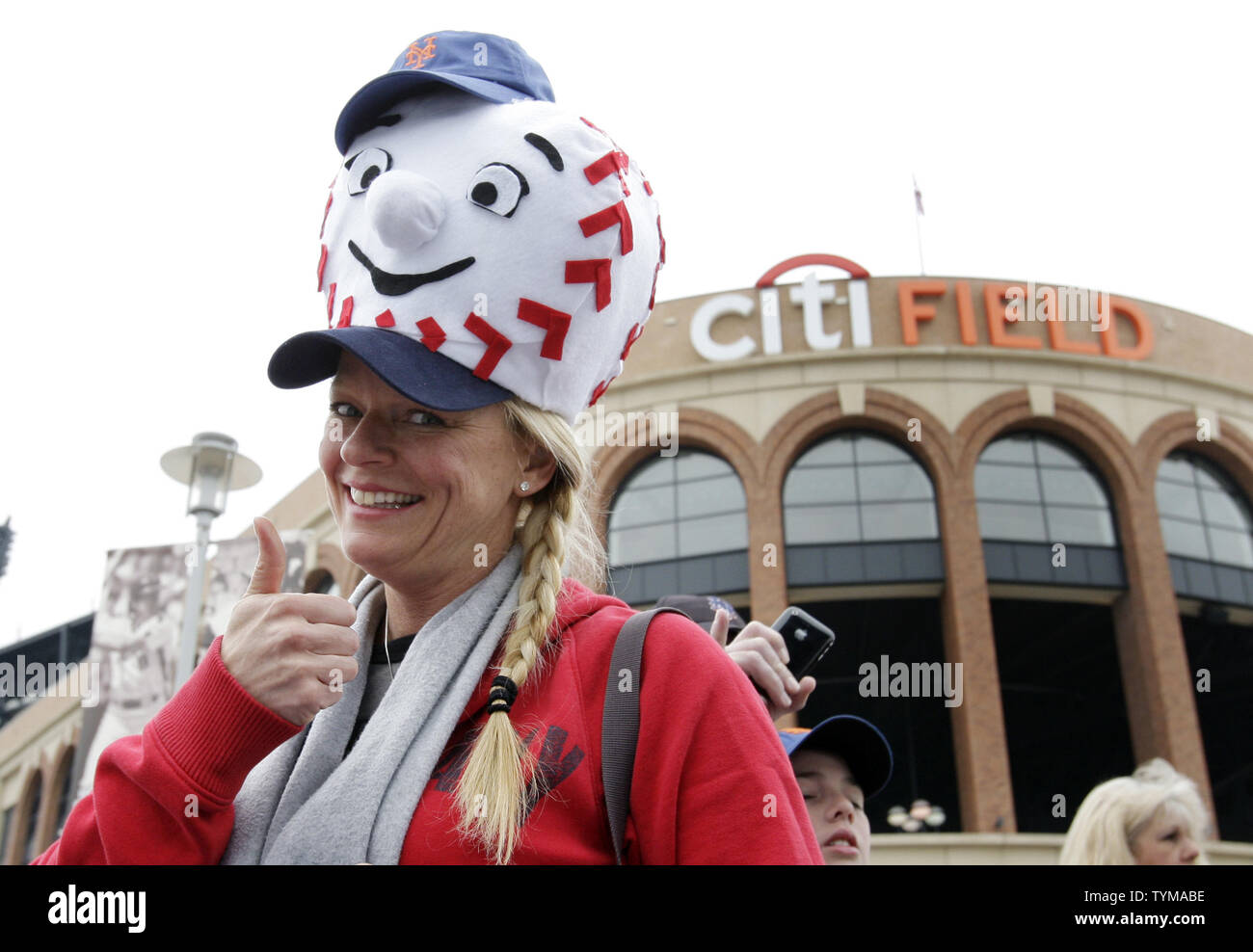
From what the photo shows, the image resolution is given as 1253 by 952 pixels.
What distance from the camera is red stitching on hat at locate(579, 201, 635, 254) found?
1988 mm

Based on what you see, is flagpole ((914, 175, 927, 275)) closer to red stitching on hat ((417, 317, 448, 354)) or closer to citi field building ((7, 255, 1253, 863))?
citi field building ((7, 255, 1253, 863))

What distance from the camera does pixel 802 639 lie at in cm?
321

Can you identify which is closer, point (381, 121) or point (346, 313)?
point (346, 313)

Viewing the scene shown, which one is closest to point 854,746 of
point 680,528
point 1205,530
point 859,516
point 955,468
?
point 859,516

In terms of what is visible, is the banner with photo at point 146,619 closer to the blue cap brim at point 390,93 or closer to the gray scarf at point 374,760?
the blue cap brim at point 390,93

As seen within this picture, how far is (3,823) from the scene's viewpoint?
37250mm

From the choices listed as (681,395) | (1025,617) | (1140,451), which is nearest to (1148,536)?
(1140,451)

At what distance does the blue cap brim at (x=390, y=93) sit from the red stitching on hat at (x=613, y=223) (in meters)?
0.33

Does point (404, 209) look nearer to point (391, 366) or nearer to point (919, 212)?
point (391, 366)

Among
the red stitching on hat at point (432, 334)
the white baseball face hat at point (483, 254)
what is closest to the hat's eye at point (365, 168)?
the white baseball face hat at point (483, 254)

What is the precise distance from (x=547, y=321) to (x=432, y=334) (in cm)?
21

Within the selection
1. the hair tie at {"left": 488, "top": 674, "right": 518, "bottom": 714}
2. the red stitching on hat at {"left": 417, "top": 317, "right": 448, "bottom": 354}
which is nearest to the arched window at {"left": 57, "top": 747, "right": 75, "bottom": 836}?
the red stitching on hat at {"left": 417, "top": 317, "right": 448, "bottom": 354}
